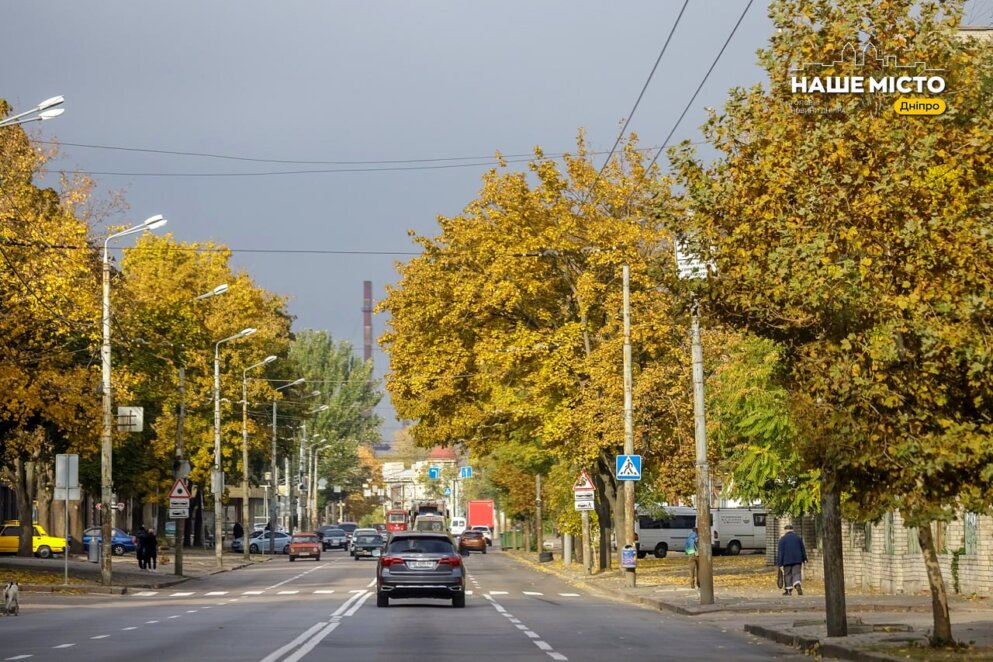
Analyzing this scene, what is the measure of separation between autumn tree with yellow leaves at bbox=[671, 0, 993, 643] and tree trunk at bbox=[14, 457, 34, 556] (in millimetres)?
49801

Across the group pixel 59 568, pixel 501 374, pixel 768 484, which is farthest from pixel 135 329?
pixel 768 484

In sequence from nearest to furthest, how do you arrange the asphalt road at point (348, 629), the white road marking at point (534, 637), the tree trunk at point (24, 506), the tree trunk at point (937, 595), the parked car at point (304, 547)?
the tree trunk at point (937, 595) < the white road marking at point (534, 637) < the asphalt road at point (348, 629) < the tree trunk at point (24, 506) < the parked car at point (304, 547)

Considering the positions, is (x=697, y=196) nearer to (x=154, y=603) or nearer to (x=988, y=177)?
(x=988, y=177)

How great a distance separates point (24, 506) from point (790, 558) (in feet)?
131

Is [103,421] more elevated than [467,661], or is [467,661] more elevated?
[103,421]

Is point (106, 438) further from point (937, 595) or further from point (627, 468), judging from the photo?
point (937, 595)

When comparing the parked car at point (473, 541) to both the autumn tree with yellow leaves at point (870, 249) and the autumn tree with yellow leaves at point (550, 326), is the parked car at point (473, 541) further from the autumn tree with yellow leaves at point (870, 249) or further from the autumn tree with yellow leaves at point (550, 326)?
the autumn tree with yellow leaves at point (870, 249)

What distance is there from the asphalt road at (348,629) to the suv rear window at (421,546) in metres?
1.24

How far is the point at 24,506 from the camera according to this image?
68.5 m

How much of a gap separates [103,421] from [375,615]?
16.8m

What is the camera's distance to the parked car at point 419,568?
117 ft

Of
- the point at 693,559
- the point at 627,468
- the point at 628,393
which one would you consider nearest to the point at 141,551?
the point at 628,393

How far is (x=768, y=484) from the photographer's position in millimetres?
42844

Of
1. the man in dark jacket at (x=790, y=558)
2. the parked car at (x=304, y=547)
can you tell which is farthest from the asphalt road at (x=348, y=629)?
the parked car at (x=304, y=547)
